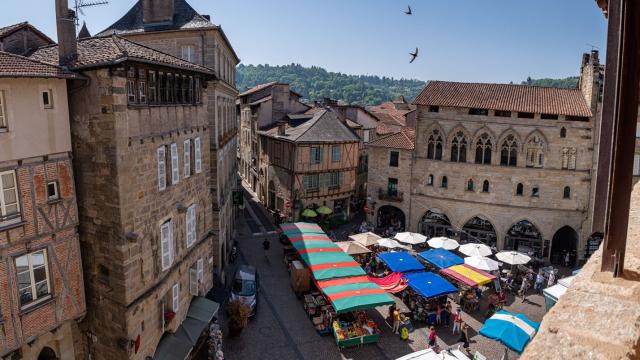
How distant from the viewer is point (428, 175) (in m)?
36.2

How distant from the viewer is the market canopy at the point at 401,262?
82.3 ft

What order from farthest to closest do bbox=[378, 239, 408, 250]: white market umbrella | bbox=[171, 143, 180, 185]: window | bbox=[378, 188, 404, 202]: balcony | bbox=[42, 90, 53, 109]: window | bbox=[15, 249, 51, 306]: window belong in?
bbox=[378, 188, 404, 202]: balcony < bbox=[378, 239, 408, 250]: white market umbrella < bbox=[171, 143, 180, 185]: window < bbox=[42, 90, 53, 109]: window < bbox=[15, 249, 51, 306]: window

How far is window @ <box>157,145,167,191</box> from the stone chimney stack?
43.7ft

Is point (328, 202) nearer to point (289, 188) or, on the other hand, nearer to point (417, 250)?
point (289, 188)

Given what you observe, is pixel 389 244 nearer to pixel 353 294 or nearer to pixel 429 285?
pixel 429 285

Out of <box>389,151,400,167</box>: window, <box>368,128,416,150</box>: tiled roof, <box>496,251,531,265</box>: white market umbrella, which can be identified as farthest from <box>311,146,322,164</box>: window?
<box>496,251,531,265</box>: white market umbrella

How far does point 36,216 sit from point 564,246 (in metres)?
34.3

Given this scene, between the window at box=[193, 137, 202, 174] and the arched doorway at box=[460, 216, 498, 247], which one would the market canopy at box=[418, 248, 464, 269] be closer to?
the arched doorway at box=[460, 216, 498, 247]

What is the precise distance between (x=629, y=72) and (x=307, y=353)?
60.6 ft

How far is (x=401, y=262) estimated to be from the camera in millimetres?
25703

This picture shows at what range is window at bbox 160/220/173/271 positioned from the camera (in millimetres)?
15851

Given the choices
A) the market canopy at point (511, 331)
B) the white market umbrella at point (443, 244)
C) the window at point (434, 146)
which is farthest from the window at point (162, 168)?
the window at point (434, 146)

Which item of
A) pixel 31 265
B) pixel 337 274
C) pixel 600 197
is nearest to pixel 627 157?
pixel 600 197

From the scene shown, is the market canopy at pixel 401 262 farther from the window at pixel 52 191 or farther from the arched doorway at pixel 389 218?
the window at pixel 52 191
